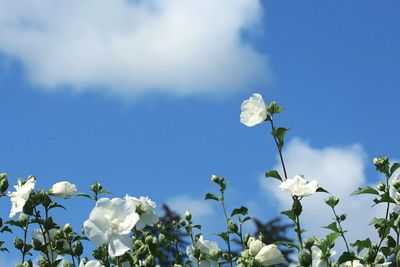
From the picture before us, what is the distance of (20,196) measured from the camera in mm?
3344

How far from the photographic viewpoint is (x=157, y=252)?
3201 millimetres

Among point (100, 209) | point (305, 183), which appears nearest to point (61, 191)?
point (100, 209)

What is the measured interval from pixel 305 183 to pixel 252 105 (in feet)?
1.98

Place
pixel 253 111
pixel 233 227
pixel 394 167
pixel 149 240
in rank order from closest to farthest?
pixel 149 240
pixel 253 111
pixel 394 167
pixel 233 227

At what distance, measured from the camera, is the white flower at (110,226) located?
2.97 m

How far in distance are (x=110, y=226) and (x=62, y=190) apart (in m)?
0.64

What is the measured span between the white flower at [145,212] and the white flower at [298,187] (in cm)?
64

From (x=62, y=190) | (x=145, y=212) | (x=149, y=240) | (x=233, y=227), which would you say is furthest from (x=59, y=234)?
(x=233, y=227)

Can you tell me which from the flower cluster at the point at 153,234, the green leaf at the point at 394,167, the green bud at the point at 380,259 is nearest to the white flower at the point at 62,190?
the flower cluster at the point at 153,234

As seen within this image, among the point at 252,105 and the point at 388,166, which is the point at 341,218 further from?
the point at 252,105

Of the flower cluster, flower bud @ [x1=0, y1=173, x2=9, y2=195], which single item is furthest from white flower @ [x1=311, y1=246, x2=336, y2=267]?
flower bud @ [x1=0, y1=173, x2=9, y2=195]

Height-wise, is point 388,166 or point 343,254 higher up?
point 388,166

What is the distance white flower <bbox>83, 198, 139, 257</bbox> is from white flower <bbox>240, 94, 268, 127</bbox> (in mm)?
949

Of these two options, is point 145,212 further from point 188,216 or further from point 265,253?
point 188,216
